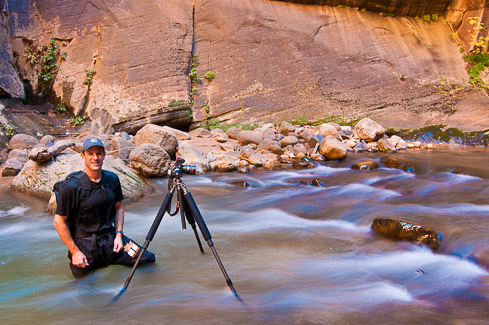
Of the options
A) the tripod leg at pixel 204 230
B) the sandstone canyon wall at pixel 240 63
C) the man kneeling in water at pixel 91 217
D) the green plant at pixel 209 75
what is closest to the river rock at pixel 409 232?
the tripod leg at pixel 204 230

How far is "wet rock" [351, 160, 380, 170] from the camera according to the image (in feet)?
28.2

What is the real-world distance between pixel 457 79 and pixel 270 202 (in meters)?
12.0

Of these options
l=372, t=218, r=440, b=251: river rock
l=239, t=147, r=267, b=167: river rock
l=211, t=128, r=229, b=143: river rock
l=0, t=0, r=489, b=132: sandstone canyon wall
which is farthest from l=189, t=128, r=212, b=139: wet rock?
l=372, t=218, r=440, b=251: river rock

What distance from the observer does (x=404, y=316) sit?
8.79 ft

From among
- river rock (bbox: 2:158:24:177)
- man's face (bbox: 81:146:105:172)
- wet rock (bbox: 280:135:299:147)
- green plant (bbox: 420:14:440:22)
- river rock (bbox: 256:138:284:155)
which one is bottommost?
river rock (bbox: 2:158:24:177)

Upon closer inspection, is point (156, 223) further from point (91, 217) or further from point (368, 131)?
point (368, 131)

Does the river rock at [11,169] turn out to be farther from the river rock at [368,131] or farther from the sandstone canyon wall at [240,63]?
the river rock at [368,131]

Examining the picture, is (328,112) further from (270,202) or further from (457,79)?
(270,202)

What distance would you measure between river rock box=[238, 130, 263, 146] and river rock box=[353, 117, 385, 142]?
10.8 feet

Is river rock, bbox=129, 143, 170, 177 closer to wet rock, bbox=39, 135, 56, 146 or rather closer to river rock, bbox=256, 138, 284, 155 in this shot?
river rock, bbox=256, 138, 284, 155

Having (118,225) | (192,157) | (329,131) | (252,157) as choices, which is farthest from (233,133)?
(118,225)

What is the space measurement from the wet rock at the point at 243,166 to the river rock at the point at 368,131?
14.4 feet

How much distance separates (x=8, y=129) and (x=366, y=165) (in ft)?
30.9

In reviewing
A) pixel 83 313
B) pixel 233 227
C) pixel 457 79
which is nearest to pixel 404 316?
pixel 83 313
